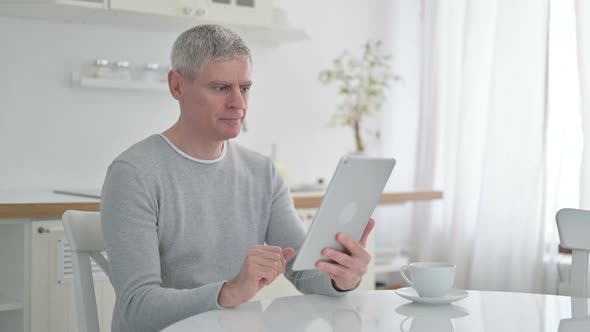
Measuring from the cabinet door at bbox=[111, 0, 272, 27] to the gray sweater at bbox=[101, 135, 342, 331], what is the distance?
1351 mm

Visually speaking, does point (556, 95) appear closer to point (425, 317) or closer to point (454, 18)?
point (454, 18)

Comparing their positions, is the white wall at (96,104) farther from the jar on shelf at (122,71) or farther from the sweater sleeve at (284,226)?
the sweater sleeve at (284,226)

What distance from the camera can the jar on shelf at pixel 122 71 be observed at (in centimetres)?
336

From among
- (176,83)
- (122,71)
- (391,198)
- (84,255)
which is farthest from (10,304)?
(391,198)

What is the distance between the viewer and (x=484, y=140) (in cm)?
376

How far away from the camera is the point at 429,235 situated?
4.02m

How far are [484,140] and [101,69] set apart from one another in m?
1.79

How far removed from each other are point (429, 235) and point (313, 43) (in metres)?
1.16

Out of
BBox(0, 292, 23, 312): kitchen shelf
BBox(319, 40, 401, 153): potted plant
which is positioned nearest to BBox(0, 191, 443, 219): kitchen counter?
BBox(0, 292, 23, 312): kitchen shelf

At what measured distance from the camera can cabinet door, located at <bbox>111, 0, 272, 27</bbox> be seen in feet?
10.2

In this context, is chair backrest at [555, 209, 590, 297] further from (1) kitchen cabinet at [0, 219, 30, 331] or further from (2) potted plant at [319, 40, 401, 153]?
(2) potted plant at [319, 40, 401, 153]

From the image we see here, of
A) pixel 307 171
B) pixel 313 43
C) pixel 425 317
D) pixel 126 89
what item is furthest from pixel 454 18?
pixel 425 317

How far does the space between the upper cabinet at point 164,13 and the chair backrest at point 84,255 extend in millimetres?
1492

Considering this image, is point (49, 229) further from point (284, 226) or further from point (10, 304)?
point (284, 226)
